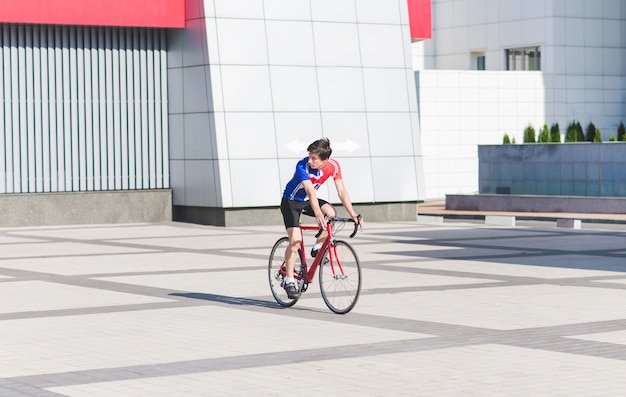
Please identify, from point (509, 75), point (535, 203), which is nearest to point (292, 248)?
point (535, 203)

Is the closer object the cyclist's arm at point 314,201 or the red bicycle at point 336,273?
the cyclist's arm at point 314,201

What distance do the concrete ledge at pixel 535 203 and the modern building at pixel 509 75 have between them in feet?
20.6

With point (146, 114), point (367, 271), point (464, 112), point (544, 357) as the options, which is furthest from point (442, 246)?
point (464, 112)

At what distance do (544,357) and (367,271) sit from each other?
7926 mm

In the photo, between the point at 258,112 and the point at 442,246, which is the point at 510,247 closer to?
the point at 442,246

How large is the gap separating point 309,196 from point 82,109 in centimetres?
1873

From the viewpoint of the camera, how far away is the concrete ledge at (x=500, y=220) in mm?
30297

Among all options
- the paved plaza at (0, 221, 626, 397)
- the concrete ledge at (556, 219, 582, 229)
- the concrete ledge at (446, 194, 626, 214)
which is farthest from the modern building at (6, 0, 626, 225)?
the paved plaza at (0, 221, 626, 397)

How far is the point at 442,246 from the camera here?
22.6 m

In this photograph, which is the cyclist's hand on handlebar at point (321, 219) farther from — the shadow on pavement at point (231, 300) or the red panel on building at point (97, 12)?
the red panel on building at point (97, 12)

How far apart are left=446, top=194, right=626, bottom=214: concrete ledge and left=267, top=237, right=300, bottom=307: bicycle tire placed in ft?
63.8

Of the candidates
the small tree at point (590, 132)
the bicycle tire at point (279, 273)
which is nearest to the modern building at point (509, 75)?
the small tree at point (590, 132)

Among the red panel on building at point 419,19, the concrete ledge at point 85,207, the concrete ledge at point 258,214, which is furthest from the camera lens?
the red panel on building at point 419,19

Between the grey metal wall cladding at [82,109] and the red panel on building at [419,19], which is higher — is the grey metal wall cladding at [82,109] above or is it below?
Result: below
